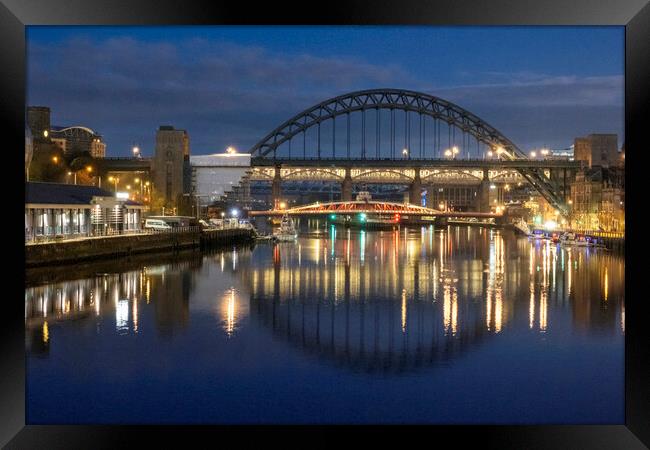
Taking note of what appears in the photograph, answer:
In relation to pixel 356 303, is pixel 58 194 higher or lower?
higher

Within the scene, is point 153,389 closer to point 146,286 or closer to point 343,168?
point 146,286

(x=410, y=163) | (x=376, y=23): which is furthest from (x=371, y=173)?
(x=376, y=23)

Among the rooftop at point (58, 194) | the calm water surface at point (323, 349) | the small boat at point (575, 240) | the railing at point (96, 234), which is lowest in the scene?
the calm water surface at point (323, 349)

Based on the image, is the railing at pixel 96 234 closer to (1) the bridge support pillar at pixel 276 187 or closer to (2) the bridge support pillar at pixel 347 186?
(1) the bridge support pillar at pixel 276 187

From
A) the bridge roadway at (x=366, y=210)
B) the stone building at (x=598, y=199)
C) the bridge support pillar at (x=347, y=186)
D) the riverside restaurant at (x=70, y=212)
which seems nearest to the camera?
the riverside restaurant at (x=70, y=212)

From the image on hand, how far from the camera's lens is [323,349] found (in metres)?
16.9

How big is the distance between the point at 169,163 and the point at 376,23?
62331 millimetres

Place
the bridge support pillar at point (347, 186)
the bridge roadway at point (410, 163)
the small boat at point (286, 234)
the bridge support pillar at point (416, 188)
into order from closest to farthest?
the small boat at point (286, 234)
the bridge roadway at point (410, 163)
the bridge support pillar at point (416, 188)
the bridge support pillar at point (347, 186)

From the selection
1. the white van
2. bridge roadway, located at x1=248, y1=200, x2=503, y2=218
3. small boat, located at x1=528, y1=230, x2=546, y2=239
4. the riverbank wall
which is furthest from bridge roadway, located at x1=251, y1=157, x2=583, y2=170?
the white van

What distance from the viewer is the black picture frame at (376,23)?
7.38 m

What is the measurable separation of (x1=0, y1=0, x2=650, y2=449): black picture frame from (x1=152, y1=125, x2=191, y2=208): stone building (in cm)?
6070

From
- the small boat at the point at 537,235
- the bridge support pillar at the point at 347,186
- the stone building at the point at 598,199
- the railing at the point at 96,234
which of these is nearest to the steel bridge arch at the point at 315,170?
the bridge support pillar at the point at 347,186

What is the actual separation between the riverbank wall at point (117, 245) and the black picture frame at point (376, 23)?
64.6 ft

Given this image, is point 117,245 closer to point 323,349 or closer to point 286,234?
point 323,349
